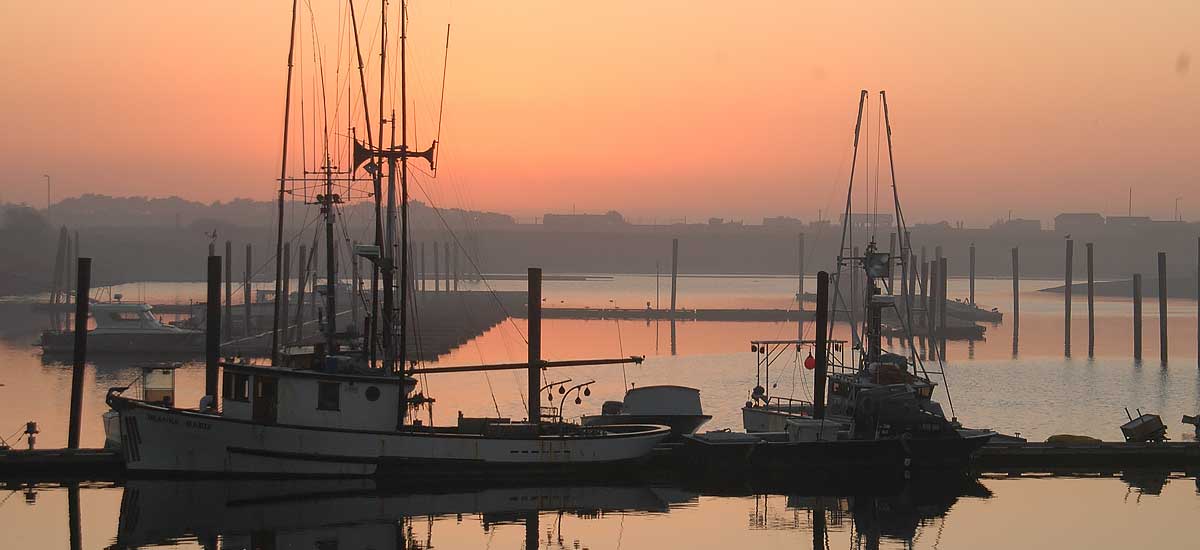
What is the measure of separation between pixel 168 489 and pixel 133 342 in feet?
151

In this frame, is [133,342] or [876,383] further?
[133,342]

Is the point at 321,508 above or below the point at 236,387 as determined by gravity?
below

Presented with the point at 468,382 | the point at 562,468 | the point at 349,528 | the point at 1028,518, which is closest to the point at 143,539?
the point at 349,528

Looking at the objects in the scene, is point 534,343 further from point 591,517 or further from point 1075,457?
point 1075,457

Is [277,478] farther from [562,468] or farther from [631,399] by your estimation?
[631,399]

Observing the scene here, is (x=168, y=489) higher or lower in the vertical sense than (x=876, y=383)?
lower

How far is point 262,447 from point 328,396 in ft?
6.38

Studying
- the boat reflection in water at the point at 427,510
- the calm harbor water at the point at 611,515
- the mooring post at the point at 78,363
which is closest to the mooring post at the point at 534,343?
the boat reflection in water at the point at 427,510

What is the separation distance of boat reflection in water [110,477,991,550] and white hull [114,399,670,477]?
0.43 m

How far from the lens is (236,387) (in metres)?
32.8

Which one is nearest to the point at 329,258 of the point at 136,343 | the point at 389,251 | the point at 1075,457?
the point at 389,251

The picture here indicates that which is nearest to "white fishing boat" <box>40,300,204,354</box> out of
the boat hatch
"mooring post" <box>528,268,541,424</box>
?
"mooring post" <box>528,268,541,424</box>

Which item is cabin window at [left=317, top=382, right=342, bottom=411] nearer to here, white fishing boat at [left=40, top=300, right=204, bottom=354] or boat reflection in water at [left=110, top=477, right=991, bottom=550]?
boat reflection in water at [left=110, top=477, right=991, bottom=550]

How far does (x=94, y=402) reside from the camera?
5325 cm
